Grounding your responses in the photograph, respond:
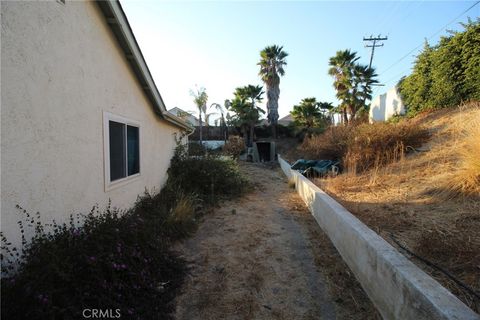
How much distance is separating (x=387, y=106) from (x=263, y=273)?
2041cm

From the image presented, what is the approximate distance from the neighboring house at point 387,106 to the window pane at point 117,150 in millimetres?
17880

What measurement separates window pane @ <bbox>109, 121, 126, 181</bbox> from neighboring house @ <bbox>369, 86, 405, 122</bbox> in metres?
17.9

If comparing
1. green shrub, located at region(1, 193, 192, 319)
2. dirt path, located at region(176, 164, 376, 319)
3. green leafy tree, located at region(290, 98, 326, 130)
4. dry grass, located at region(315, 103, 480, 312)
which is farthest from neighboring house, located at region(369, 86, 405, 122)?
green shrub, located at region(1, 193, 192, 319)

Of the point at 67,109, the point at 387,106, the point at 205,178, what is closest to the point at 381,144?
the point at 205,178

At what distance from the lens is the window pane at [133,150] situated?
219 inches

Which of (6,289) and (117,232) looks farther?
(117,232)

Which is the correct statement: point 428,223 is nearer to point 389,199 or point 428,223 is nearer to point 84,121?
point 389,199

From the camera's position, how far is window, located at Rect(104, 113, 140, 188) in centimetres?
452

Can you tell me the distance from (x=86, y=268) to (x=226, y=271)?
1.97 meters

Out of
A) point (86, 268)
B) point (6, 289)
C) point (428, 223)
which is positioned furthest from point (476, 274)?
point (6, 289)

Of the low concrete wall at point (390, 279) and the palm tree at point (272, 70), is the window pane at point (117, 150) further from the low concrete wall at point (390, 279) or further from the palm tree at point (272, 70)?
the palm tree at point (272, 70)

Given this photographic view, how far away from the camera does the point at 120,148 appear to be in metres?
5.09

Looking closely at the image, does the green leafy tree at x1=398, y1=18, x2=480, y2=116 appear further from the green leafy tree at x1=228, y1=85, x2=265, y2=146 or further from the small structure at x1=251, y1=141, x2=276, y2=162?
the green leafy tree at x1=228, y1=85, x2=265, y2=146

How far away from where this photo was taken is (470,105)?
1127 centimetres
